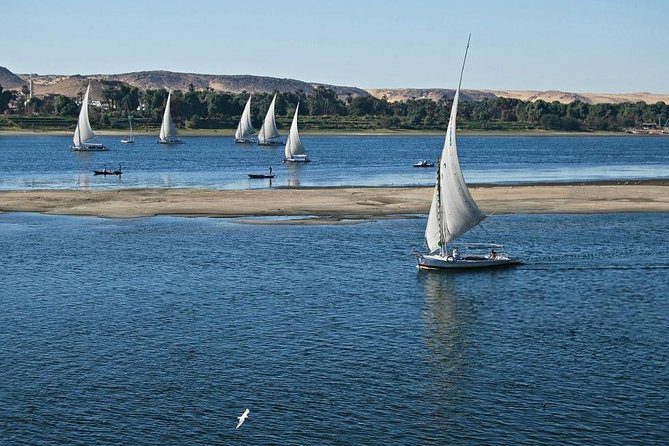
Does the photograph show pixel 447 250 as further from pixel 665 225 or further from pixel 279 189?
pixel 279 189

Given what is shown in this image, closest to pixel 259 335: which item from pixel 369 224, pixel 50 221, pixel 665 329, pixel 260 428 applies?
pixel 260 428

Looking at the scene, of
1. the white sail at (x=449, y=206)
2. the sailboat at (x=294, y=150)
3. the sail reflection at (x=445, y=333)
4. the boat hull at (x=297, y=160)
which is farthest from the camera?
the sailboat at (x=294, y=150)

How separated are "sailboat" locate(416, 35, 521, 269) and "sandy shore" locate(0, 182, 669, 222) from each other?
24.3m

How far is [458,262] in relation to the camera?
73750 millimetres

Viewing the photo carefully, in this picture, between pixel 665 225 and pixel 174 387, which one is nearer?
pixel 174 387

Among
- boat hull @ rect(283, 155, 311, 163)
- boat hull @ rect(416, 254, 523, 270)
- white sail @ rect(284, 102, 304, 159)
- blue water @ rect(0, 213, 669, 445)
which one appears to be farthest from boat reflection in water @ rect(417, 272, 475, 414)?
white sail @ rect(284, 102, 304, 159)

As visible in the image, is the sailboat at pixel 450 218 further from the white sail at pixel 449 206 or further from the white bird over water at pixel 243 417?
the white bird over water at pixel 243 417

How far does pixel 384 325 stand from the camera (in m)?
57.2

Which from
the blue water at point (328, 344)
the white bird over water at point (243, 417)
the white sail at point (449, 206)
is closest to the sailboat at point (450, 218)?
the white sail at point (449, 206)

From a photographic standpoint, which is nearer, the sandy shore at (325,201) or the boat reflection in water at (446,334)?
the boat reflection in water at (446,334)

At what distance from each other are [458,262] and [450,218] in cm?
391

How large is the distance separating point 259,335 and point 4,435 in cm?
1715

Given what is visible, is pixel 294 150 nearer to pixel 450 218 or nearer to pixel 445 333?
pixel 450 218

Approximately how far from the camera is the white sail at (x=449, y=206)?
74.8 metres
